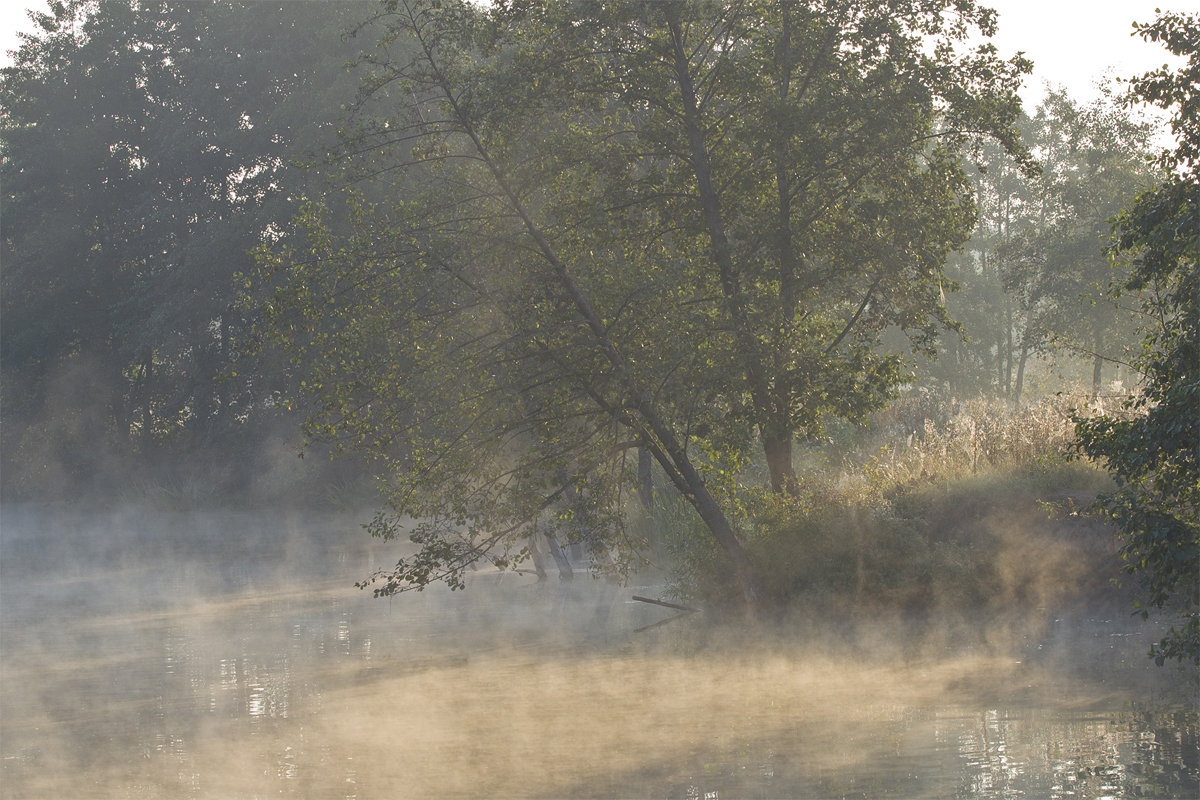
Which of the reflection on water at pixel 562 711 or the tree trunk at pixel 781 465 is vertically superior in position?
the tree trunk at pixel 781 465

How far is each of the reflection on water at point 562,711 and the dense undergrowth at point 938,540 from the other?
3.54ft

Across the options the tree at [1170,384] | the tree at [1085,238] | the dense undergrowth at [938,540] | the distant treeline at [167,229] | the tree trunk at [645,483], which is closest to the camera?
the tree at [1170,384]

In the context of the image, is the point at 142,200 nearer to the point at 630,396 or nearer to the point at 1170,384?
the point at 630,396

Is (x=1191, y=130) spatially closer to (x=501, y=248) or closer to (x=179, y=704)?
(x=501, y=248)

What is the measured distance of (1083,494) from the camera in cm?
1745

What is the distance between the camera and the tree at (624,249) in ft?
53.7

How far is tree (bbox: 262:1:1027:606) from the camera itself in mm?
16359

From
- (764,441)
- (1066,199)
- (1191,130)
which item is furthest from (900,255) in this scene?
(1066,199)

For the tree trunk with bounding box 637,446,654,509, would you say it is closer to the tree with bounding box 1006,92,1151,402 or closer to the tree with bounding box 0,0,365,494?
the tree with bounding box 1006,92,1151,402

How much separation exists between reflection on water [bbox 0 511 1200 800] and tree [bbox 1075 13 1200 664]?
1.74 meters

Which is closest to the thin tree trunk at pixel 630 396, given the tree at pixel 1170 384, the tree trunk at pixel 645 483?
the tree trunk at pixel 645 483

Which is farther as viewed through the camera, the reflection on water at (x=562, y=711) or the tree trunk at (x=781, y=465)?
the tree trunk at (x=781, y=465)

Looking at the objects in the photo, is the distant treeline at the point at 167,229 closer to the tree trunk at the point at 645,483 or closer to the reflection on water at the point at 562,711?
the tree trunk at the point at 645,483

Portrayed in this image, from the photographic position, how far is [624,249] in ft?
61.3
